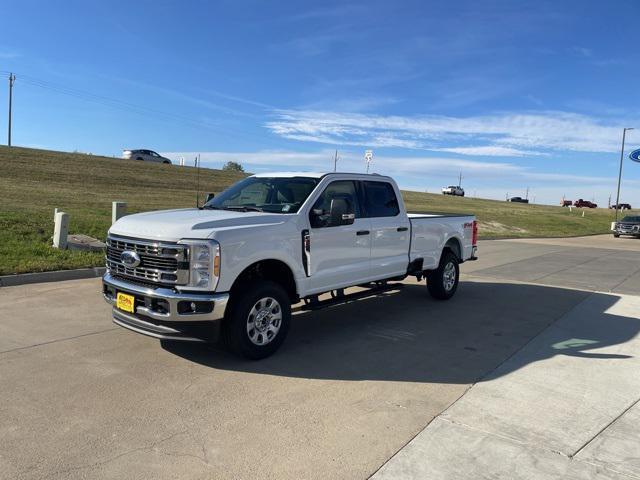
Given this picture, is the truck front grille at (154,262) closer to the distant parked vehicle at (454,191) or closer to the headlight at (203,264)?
the headlight at (203,264)

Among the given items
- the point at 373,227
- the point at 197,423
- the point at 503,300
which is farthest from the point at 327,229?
the point at 503,300

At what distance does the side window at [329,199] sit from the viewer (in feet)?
19.4

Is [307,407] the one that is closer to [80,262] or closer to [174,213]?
[174,213]

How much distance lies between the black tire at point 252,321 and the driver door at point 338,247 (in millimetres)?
575

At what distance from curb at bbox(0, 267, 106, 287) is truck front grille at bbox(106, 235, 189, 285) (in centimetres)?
428

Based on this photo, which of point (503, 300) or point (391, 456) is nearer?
point (391, 456)

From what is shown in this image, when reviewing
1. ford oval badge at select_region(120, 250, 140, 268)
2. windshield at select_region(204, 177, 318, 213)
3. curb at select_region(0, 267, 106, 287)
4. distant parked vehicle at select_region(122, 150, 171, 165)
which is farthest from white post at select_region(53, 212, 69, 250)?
distant parked vehicle at select_region(122, 150, 171, 165)

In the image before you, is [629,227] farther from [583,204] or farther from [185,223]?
[583,204]

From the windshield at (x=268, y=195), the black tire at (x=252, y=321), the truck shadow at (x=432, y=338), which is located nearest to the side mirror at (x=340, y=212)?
the windshield at (x=268, y=195)

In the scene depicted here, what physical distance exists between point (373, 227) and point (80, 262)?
616cm

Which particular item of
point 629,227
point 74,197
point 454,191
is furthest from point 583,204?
point 74,197

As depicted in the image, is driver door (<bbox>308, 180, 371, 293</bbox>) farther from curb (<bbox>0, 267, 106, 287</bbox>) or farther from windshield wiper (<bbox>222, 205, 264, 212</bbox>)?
curb (<bbox>0, 267, 106, 287</bbox>)

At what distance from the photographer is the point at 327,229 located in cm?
601

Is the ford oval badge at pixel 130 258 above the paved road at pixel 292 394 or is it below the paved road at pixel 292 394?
above
